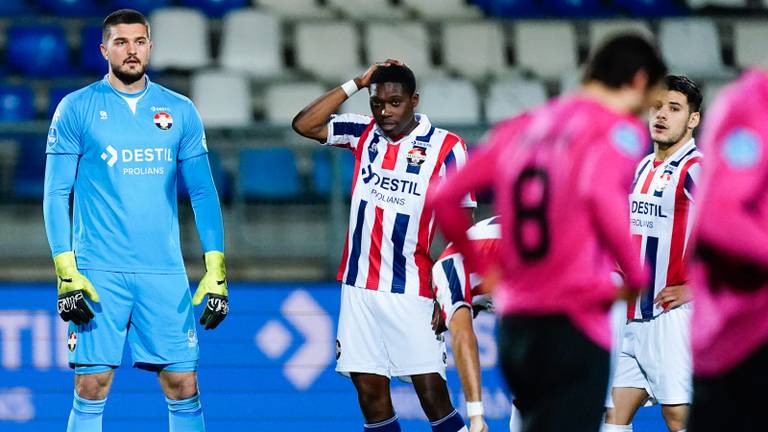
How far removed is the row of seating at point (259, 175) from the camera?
900cm

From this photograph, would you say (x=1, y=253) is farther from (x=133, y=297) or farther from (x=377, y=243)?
(x=377, y=243)

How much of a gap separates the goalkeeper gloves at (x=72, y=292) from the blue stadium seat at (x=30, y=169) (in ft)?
9.24

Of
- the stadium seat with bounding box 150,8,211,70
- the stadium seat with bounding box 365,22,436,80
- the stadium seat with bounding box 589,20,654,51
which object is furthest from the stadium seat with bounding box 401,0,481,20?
the stadium seat with bounding box 150,8,211,70

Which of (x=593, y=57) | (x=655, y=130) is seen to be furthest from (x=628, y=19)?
(x=593, y=57)

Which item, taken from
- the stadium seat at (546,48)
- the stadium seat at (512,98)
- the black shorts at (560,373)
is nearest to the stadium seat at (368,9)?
the stadium seat at (546,48)

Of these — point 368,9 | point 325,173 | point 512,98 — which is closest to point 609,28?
point 512,98

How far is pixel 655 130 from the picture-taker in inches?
273

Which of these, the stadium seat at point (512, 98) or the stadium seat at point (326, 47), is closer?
the stadium seat at point (512, 98)

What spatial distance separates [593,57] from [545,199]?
Answer: 0.52 m

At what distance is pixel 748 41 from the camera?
1181 centimetres

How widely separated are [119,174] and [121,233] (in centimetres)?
29

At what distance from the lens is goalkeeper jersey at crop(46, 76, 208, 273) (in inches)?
259

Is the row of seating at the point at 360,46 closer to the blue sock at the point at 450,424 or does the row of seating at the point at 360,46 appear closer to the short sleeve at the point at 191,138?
the short sleeve at the point at 191,138

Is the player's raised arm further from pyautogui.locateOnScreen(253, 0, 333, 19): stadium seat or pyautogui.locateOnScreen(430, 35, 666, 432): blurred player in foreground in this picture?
pyautogui.locateOnScreen(253, 0, 333, 19): stadium seat
